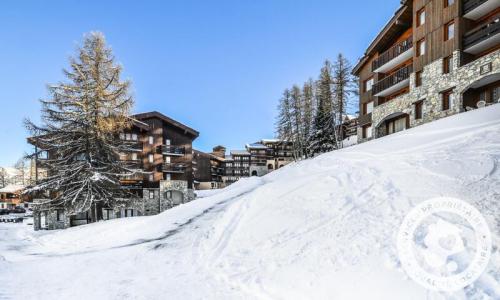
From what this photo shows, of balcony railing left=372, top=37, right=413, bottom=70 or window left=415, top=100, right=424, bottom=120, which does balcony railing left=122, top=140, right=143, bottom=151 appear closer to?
window left=415, top=100, right=424, bottom=120

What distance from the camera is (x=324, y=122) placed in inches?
1565

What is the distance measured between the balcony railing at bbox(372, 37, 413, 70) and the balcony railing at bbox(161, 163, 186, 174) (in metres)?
24.2

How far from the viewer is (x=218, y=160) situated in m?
68.2

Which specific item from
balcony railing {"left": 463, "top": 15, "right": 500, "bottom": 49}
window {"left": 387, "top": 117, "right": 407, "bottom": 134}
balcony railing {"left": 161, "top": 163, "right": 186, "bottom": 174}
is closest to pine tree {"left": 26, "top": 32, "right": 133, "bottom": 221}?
balcony railing {"left": 161, "top": 163, "right": 186, "bottom": 174}

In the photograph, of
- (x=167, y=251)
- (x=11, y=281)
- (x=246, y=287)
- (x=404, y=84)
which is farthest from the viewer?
(x=404, y=84)

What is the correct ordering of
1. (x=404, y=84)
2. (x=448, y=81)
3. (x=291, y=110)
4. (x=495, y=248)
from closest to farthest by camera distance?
(x=495, y=248)
(x=448, y=81)
(x=404, y=84)
(x=291, y=110)

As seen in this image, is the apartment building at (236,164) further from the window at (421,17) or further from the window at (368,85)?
the window at (421,17)

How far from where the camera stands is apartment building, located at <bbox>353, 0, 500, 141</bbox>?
17469 millimetres

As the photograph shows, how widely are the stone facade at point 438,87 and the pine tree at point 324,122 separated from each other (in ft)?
41.1

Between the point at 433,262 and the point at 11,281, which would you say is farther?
the point at 11,281

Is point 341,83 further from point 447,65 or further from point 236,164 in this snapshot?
point 236,164

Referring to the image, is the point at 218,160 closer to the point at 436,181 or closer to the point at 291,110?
the point at 291,110

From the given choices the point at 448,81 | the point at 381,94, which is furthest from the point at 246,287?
the point at 381,94

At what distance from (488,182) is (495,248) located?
271 centimetres
